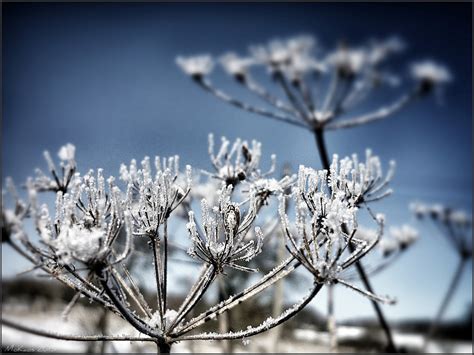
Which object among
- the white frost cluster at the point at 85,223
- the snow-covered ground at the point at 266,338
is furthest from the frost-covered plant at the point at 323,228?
the snow-covered ground at the point at 266,338

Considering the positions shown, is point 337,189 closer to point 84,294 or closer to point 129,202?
point 129,202

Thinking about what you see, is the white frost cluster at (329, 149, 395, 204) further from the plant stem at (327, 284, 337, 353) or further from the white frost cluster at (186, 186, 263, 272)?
the plant stem at (327, 284, 337, 353)

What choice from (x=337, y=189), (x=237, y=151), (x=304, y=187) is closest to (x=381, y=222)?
(x=337, y=189)

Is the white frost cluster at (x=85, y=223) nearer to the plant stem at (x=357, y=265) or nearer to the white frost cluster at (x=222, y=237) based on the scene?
the white frost cluster at (x=222, y=237)

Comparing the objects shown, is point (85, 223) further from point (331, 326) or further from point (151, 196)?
point (331, 326)

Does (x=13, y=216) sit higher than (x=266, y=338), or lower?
higher

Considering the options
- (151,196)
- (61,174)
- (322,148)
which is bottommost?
(151,196)

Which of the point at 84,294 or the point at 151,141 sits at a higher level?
the point at 151,141

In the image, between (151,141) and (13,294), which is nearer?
(151,141)

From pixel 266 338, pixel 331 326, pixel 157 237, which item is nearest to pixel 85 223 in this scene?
pixel 157 237
